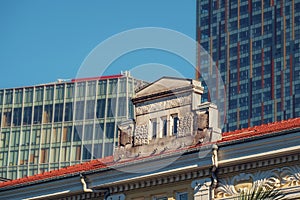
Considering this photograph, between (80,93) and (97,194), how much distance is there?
131702 mm

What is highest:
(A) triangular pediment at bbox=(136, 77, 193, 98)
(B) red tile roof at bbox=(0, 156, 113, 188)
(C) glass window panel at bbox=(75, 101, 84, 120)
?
(C) glass window panel at bbox=(75, 101, 84, 120)

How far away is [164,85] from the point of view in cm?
6203

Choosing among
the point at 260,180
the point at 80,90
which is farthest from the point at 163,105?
the point at 80,90

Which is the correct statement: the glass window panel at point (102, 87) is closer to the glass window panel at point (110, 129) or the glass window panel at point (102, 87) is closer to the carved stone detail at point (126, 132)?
the glass window panel at point (110, 129)

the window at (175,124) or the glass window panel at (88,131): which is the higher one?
the glass window panel at (88,131)

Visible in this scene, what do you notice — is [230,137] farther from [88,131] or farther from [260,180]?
[88,131]

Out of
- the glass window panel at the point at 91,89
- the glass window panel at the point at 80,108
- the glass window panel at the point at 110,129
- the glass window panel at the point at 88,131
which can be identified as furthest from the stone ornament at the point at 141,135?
the glass window panel at the point at 91,89

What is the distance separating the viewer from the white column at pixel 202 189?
5675 cm

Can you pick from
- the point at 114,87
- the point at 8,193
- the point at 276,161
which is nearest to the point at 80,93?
the point at 114,87

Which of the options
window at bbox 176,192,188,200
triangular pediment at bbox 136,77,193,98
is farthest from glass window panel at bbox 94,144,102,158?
window at bbox 176,192,188,200

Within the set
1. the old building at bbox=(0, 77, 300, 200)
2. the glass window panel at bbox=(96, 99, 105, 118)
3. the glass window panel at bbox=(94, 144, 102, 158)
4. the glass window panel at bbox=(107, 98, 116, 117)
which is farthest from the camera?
the glass window panel at bbox=(96, 99, 105, 118)

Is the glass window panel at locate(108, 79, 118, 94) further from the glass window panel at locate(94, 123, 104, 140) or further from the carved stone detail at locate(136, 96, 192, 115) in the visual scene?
the carved stone detail at locate(136, 96, 192, 115)

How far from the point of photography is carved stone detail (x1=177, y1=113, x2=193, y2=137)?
196 ft

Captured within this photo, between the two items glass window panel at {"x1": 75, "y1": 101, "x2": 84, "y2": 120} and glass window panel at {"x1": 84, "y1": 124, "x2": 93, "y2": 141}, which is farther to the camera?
glass window panel at {"x1": 75, "y1": 101, "x2": 84, "y2": 120}
